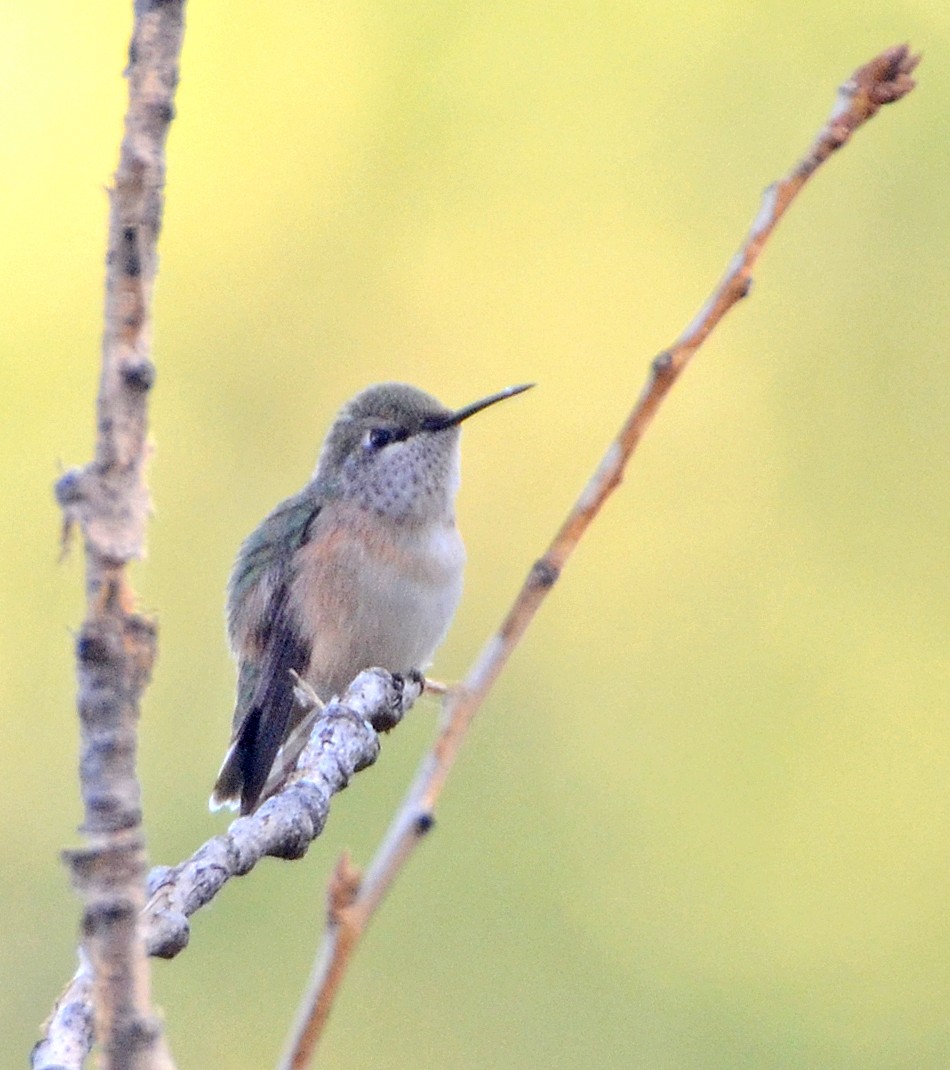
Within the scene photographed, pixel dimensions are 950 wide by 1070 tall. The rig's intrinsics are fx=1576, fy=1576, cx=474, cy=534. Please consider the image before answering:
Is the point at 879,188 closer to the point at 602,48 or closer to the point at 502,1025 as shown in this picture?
the point at 602,48

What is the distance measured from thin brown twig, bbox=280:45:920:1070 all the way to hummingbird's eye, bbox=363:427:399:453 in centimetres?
435

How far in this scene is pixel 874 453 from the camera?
7980 mm

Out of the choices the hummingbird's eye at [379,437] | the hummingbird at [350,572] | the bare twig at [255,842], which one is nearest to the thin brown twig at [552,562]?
the bare twig at [255,842]

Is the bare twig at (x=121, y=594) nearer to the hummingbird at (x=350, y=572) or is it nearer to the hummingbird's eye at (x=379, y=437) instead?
the hummingbird at (x=350, y=572)

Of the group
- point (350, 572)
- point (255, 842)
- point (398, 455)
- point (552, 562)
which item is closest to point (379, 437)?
point (398, 455)

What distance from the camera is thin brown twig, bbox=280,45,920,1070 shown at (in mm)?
938

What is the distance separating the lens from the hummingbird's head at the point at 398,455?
17.6 feet

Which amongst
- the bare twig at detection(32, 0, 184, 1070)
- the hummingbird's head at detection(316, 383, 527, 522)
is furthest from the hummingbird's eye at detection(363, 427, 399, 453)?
the bare twig at detection(32, 0, 184, 1070)

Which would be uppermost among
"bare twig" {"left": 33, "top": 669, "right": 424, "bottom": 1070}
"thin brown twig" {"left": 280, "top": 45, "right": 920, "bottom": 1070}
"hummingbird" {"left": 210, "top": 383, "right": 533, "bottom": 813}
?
"hummingbird" {"left": 210, "top": 383, "right": 533, "bottom": 813}

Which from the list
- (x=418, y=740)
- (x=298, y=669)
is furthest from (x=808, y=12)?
(x=298, y=669)

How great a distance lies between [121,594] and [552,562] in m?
0.29

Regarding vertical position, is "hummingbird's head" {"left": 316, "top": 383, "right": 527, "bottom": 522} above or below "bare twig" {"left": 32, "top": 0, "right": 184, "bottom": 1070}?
above

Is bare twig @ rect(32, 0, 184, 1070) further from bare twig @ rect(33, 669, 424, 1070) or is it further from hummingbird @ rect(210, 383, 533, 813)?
hummingbird @ rect(210, 383, 533, 813)

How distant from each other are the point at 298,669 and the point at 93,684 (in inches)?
155
